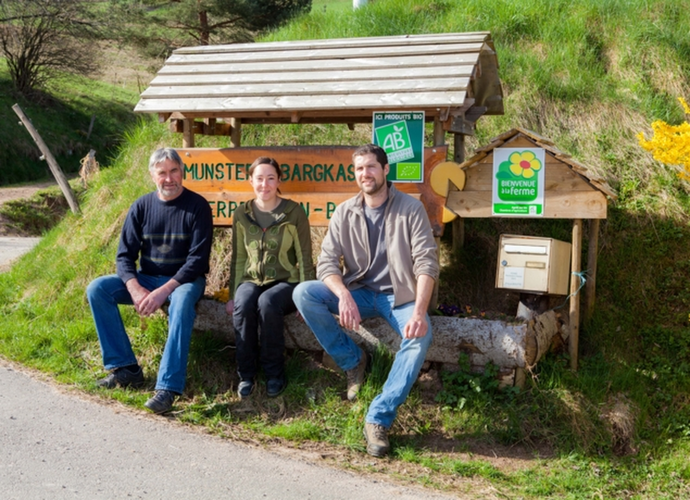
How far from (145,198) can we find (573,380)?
12.1 feet

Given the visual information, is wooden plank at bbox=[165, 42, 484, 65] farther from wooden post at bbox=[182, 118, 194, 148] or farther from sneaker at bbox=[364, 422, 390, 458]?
sneaker at bbox=[364, 422, 390, 458]

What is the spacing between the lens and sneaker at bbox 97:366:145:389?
17.7ft

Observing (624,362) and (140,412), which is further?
(624,362)

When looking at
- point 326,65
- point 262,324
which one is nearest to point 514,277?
point 262,324

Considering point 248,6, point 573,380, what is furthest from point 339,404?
point 248,6

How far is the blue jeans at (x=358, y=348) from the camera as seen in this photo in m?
4.52

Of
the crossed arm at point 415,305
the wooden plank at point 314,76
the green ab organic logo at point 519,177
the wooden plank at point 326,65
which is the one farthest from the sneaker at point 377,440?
the wooden plank at point 326,65

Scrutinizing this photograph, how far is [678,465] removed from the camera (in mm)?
4668

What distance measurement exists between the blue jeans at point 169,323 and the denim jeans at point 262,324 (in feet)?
1.21

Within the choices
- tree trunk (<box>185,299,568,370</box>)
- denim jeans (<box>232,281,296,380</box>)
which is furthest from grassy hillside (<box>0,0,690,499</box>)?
denim jeans (<box>232,281,296,380</box>)

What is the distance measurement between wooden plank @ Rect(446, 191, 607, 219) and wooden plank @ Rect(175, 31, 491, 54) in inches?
58.4

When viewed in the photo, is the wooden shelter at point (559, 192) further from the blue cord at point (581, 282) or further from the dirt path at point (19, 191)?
the dirt path at point (19, 191)

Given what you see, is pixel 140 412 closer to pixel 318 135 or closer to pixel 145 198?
pixel 145 198

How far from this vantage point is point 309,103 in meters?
5.73
